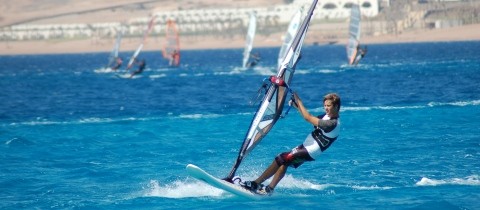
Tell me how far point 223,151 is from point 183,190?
511cm

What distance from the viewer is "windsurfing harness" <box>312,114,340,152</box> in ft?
42.3

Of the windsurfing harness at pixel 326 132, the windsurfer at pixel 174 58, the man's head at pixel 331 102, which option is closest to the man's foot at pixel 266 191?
the windsurfing harness at pixel 326 132

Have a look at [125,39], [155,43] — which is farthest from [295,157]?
[125,39]

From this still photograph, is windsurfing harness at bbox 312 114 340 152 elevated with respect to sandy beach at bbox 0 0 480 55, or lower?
lower

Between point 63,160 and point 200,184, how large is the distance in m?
4.95

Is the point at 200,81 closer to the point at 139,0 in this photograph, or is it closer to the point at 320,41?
the point at 320,41

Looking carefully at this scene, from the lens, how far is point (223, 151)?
1956 cm

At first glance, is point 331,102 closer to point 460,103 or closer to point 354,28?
point 460,103

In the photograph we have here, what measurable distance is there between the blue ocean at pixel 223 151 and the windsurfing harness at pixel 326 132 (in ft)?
2.99

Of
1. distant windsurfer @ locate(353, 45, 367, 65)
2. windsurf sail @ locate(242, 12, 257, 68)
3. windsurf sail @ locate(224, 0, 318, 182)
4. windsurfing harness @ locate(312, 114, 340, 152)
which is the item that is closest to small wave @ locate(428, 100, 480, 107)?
windsurf sail @ locate(224, 0, 318, 182)

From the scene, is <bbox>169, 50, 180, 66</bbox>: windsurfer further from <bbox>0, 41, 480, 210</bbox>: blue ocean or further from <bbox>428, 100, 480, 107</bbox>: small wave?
<bbox>428, 100, 480, 107</bbox>: small wave

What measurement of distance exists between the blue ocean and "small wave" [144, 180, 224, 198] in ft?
0.06

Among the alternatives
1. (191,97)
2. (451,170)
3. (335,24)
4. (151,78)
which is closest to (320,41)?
(335,24)

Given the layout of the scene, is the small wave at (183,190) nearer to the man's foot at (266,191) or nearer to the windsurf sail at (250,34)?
the man's foot at (266,191)
